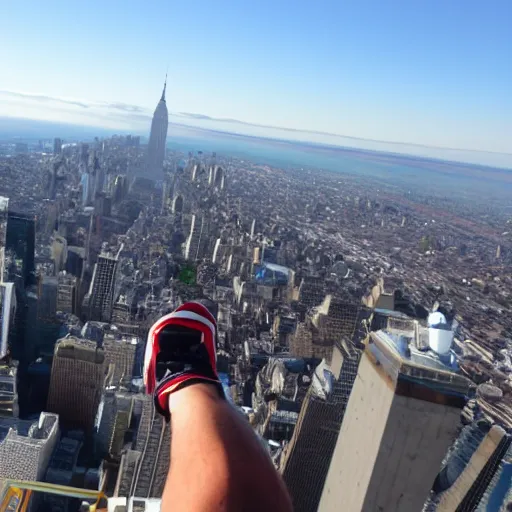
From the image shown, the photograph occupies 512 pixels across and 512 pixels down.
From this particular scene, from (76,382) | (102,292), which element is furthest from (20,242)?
(76,382)

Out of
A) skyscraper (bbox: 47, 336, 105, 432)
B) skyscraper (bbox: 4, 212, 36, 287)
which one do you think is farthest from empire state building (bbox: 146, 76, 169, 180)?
skyscraper (bbox: 47, 336, 105, 432)

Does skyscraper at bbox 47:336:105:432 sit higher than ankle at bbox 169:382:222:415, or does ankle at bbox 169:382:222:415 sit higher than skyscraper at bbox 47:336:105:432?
ankle at bbox 169:382:222:415

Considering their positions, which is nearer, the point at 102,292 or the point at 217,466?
the point at 217,466

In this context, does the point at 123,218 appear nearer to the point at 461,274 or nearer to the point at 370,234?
the point at 370,234

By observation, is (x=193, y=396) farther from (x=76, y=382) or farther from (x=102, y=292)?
(x=102, y=292)

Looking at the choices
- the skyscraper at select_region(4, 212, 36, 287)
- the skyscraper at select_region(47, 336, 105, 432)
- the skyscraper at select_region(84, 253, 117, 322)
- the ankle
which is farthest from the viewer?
the skyscraper at select_region(4, 212, 36, 287)

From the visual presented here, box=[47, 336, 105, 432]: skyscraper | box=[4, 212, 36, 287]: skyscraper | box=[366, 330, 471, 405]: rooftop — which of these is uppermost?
box=[366, 330, 471, 405]: rooftop

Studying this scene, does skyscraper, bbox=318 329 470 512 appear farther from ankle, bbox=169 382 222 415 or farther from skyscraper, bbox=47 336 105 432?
skyscraper, bbox=47 336 105 432
